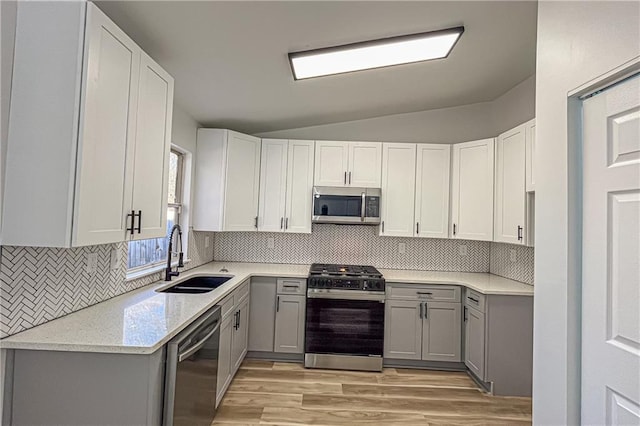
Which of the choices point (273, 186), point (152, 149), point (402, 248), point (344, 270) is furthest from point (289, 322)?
point (152, 149)

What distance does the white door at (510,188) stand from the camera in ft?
9.44

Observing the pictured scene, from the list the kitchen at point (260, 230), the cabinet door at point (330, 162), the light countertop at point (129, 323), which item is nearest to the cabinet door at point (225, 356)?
the kitchen at point (260, 230)

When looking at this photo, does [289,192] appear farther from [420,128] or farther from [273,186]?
[420,128]

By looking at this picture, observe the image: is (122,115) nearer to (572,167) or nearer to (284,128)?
(572,167)

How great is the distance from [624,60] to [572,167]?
1.43 ft

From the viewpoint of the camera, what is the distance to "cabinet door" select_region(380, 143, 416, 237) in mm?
3682

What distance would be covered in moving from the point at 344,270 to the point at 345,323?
1.76 ft

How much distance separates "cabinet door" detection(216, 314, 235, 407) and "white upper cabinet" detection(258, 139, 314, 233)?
4.13 feet

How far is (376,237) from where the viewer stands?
4.01 metres

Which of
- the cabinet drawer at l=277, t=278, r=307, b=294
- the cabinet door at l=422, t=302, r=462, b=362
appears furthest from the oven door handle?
the cabinet door at l=422, t=302, r=462, b=362

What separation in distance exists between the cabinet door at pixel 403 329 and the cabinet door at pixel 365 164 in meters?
1.29

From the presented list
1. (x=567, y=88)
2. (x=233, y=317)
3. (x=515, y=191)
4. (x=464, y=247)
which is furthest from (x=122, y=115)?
(x=464, y=247)

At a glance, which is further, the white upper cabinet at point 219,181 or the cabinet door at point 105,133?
the white upper cabinet at point 219,181

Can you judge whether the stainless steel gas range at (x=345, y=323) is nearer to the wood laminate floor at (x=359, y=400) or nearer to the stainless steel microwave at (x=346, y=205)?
the wood laminate floor at (x=359, y=400)
